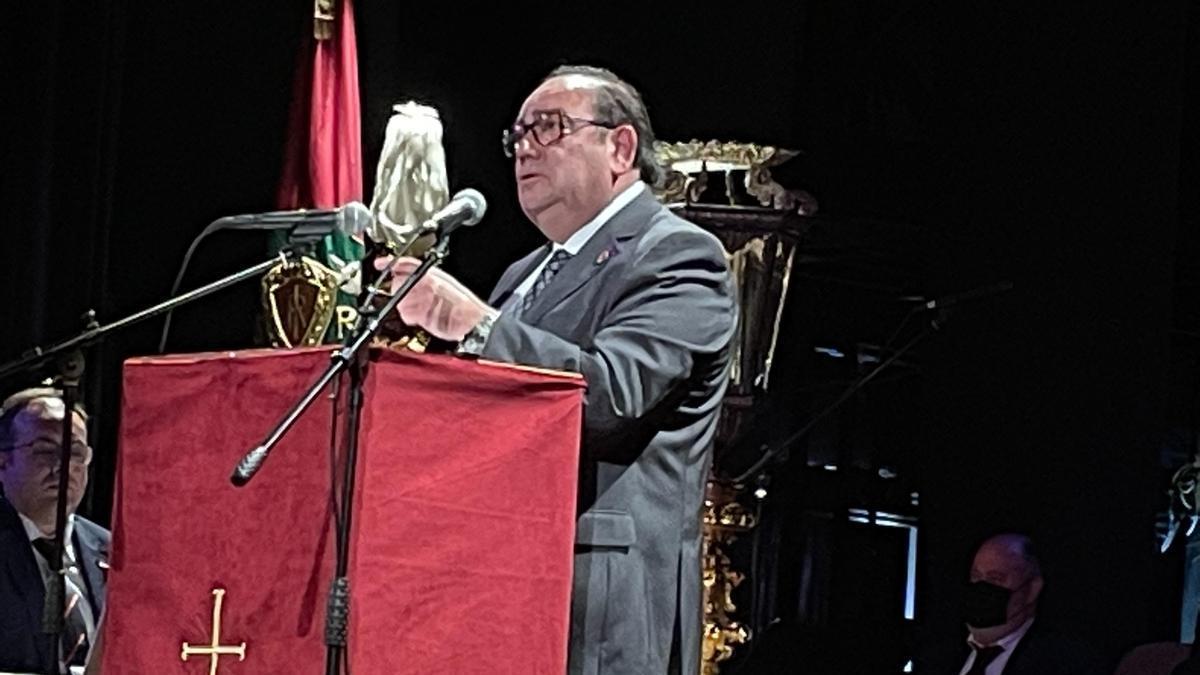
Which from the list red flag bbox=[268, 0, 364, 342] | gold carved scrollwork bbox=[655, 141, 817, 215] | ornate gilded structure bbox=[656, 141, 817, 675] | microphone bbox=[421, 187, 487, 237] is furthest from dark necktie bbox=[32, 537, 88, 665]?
microphone bbox=[421, 187, 487, 237]

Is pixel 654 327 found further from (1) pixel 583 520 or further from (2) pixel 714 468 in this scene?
(2) pixel 714 468

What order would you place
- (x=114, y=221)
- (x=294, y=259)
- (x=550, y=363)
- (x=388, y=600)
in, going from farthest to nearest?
(x=114, y=221) → (x=294, y=259) → (x=550, y=363) → (x=388, y=600)

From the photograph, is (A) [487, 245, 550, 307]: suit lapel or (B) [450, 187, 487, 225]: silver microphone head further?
(A) [487, 245, 550, 307]: suit lapel

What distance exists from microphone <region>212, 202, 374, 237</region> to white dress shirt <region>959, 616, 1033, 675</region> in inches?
131

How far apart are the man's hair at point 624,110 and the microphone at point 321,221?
1.33ft

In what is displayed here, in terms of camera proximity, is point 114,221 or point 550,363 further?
point 114,221

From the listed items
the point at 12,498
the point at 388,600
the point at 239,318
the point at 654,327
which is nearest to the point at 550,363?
the point at 654,327

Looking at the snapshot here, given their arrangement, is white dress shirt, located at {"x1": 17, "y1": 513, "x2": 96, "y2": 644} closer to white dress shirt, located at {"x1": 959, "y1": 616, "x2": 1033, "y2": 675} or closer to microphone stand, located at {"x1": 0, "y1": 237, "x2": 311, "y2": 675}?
microphone stand, located at {"x1": 0, "y1": 237, "x2": 311, "y2": 675}

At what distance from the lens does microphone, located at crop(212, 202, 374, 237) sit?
9.38 ft

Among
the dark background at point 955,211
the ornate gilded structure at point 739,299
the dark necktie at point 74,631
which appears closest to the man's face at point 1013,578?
the dark background at point 955,211

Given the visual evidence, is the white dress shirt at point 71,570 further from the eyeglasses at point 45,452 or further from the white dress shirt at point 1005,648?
the white dress shirt at point 1005,648

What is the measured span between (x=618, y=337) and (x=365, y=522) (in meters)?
0.50

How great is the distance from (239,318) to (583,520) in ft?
10.5

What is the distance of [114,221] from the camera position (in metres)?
5.93
